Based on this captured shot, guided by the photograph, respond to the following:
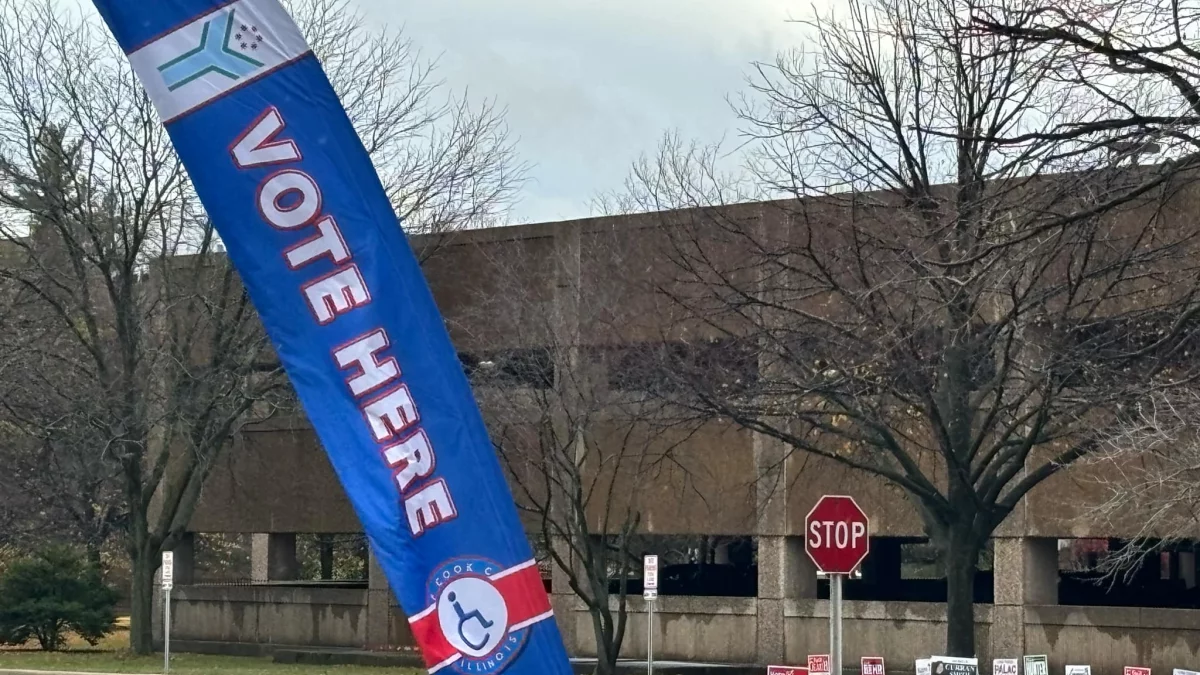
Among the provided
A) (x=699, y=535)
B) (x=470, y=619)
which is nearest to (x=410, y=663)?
(x=699, y=535)

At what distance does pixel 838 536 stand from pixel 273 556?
2736 cm

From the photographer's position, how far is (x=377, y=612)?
3481 centimetres

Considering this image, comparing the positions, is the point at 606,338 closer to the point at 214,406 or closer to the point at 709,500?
the point at 709,500

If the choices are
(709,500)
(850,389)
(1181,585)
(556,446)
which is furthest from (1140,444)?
(1181,585)

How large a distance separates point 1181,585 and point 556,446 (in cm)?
1865

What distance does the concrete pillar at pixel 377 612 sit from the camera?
34500mm

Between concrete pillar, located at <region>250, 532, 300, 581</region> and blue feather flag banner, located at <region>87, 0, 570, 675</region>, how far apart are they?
33.3 m

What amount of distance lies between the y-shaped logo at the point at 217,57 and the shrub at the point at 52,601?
31.5 m

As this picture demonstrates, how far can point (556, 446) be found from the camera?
25.8m

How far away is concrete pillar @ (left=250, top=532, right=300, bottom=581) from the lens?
3769 centimetres

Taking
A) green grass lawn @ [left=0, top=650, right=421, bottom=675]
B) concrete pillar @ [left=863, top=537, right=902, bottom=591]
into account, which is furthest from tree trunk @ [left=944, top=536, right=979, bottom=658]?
concrete pillar @ [left=863, top=537, right=902, bottom=591]

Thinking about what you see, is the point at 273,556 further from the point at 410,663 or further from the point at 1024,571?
the point at 1024,571

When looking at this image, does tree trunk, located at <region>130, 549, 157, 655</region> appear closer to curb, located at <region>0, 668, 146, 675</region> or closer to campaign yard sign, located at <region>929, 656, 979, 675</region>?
curb, located at <region>0, 668, 146, 675</region>

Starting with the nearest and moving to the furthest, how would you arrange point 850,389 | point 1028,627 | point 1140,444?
point 1140,444, point 850,389, point 1028,627
